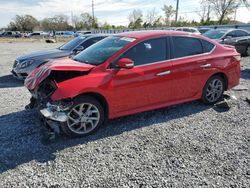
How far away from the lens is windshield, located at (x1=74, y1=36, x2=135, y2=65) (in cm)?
446

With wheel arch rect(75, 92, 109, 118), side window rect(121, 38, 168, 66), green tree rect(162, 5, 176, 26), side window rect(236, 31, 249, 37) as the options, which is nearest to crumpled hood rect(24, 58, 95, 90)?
wheel arch rect(75, 92, 109, 118)

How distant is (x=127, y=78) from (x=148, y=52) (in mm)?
733

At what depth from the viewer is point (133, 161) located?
3.39 metres

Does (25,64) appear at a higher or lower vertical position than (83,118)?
higher

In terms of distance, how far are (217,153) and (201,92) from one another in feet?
6.67

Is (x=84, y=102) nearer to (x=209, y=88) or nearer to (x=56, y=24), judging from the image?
(x=209, y=88)

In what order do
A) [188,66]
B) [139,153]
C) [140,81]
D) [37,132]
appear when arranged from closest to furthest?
[139,153] → [37,132] → [140,81] → [188,66]

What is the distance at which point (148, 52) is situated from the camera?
15.3 feet

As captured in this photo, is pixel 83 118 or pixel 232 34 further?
pixel 232 34

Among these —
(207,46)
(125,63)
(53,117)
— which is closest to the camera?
(53,117)

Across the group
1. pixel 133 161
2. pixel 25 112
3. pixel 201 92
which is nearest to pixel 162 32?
pixel 201 92

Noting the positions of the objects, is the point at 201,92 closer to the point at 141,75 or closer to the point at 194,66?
the point at 194,66

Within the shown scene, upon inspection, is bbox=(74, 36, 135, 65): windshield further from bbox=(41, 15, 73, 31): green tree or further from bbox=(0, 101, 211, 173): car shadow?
bbox=(41, 15, 73, 31): green tree

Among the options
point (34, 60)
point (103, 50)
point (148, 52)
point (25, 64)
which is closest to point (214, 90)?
point (148, 52)
